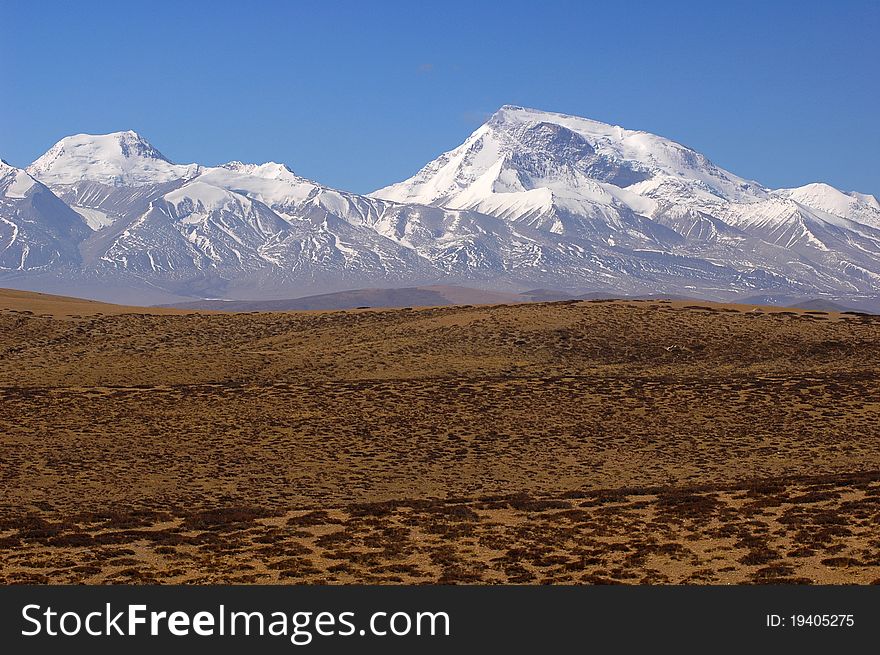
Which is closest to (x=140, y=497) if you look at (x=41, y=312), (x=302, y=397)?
(x=302, y=397)

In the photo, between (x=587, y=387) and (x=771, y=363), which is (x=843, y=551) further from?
(x=771, y=363)

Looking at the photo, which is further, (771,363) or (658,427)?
(771,363)

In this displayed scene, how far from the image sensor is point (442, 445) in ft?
151

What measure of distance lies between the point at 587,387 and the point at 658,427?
7.81 metres

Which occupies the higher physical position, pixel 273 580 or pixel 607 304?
pixel 607 304

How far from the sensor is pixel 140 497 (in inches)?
1451

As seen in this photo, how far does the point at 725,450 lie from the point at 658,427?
173 inches

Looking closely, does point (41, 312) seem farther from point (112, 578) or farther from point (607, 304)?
point (112, 578)

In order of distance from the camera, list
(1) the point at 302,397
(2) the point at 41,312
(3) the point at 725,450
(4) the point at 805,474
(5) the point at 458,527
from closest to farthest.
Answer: (5) the point at 458,527 → (4) the point at 805,474 → (3) the point at 725,450 → (1) the point at 302,397 → (2) the point at 41,312

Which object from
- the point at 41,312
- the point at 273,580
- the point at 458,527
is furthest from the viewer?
the point at 41,312

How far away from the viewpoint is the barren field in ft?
83.6

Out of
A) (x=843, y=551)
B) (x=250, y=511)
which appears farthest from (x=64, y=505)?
(x=843, y=551)

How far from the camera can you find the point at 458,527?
95.2ft

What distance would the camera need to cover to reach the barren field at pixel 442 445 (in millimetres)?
25469
